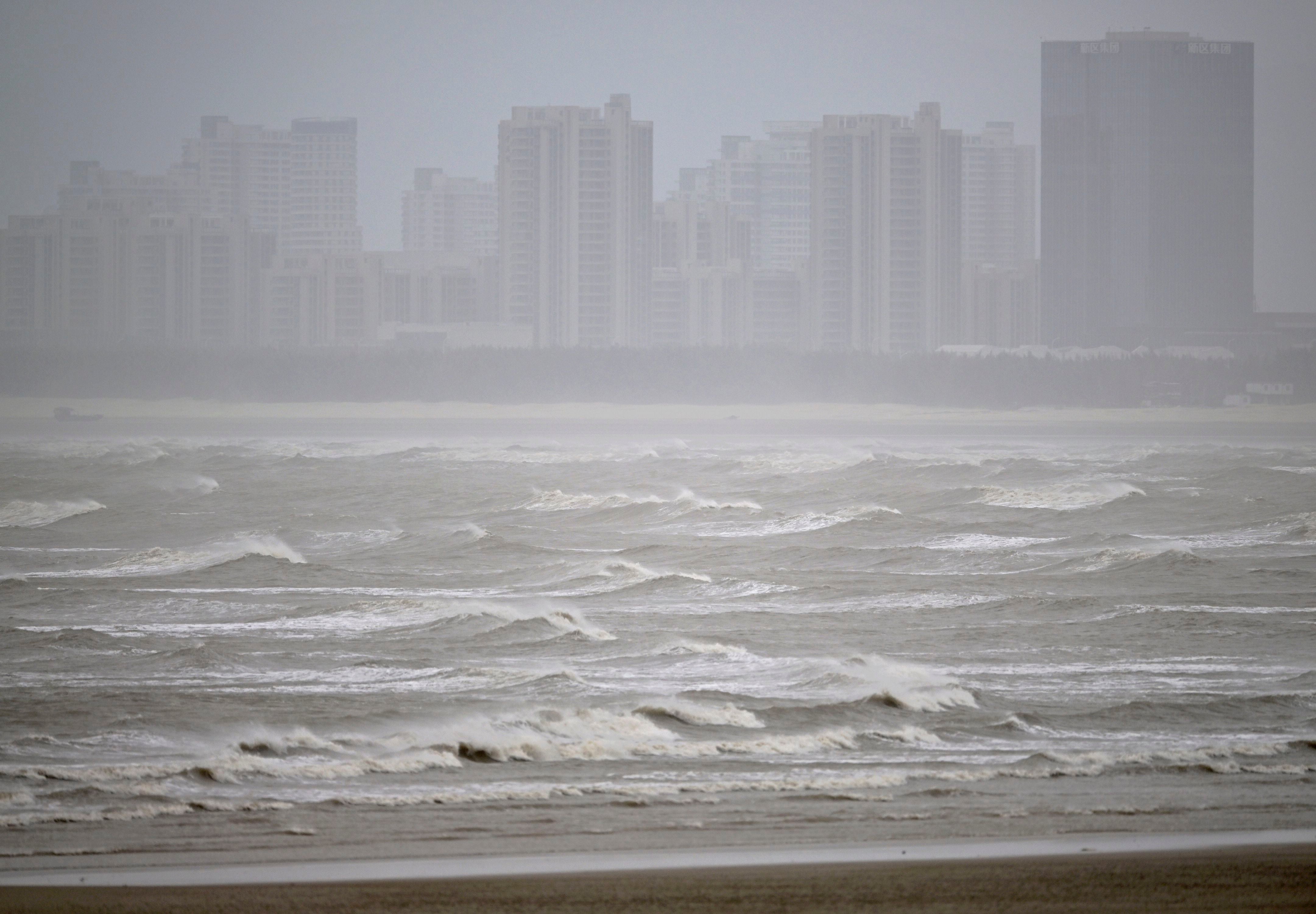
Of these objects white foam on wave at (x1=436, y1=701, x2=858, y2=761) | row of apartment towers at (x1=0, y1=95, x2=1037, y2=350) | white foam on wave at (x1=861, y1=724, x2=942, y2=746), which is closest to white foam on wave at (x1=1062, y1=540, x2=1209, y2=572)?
white foam on wave at (x1=861, y1=724, x2=942, y2=746)

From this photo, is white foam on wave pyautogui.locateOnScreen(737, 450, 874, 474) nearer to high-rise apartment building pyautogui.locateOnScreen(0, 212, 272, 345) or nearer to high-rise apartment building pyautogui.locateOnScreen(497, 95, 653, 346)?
high-rise apartment building pyautogui.locateOnScreen(0, 212, 272, 345)

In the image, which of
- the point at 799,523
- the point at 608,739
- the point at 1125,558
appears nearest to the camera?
the point at 608,739

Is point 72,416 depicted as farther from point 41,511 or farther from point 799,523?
point 799,523

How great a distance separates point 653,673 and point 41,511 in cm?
2709

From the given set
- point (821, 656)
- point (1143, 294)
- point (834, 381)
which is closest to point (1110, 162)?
point (1143, 294)

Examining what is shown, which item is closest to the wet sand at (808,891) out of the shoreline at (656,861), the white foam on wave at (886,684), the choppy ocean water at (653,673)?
the shoreline at (656,861)

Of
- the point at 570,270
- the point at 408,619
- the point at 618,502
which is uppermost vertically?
the point at 570,270

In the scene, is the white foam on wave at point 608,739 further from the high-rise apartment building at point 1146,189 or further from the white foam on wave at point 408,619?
the high-rise apartment building at point 1146,189

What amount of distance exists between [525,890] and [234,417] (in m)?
96.9

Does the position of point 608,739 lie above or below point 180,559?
above

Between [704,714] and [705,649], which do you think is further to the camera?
[705,649]

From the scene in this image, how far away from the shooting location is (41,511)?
37.0 m

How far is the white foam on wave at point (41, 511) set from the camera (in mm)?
34656

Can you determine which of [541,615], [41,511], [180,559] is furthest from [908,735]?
[41,511]
